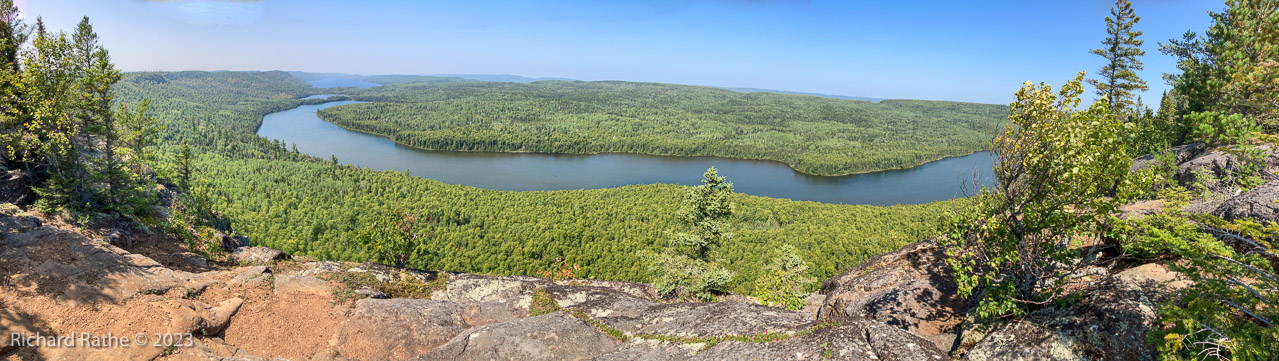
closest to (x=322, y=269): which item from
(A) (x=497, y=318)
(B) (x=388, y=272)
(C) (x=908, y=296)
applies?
(B) (x=388, y=272)

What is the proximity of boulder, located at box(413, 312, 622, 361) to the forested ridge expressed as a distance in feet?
140

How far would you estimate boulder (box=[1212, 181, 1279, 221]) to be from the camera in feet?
27.7

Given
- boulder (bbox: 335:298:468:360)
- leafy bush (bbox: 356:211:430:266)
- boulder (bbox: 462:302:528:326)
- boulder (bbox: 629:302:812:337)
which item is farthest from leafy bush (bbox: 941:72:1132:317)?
leafy bush (bbox: 356:211:430:266)

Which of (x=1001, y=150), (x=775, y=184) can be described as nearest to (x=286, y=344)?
(x=1001, y=150)

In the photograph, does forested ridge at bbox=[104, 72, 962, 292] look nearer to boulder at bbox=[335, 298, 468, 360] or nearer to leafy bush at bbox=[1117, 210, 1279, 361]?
boulder at bbox=[335, 298, 468, 360]

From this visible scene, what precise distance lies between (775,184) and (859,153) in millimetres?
60326

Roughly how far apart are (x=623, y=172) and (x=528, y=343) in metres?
130

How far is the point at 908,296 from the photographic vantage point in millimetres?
13125

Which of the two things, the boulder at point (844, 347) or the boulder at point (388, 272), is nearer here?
the boulder at point (844, 347)

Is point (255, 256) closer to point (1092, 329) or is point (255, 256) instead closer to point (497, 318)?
point (497, 318)

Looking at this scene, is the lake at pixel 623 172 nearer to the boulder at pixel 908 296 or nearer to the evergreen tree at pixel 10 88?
the evergreen tree at pixel 10 88

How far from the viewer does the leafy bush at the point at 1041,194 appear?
24.3ft

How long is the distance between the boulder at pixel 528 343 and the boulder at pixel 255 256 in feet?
40.2

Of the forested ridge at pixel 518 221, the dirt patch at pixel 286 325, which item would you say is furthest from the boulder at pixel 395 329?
the forested ridge at pixel 518 221
